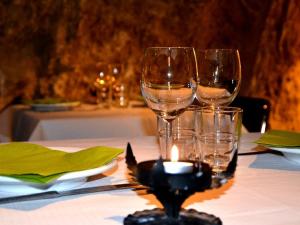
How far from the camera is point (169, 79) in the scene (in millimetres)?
916

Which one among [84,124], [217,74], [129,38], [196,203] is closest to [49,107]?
[84,124]

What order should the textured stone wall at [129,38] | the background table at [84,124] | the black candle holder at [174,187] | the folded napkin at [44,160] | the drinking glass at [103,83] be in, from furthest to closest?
the textured stone wall at [129,38] → the drinking glass at [103,83] → the background table at [84,124] → the folded napkin at [44,160] → the black candle holder at [174,187]

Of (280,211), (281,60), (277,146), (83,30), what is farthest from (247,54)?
(280,211)

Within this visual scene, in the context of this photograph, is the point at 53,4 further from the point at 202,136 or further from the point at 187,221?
the point at 187,221

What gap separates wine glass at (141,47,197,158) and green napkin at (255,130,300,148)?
246 millimetres

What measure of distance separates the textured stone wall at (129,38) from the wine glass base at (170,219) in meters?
2.95

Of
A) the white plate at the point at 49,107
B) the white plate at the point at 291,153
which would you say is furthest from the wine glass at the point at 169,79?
the white plate at the point at 49,107

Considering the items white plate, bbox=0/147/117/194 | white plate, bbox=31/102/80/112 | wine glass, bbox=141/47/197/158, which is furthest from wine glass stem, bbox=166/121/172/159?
white plate, bbox=31/102/80/112

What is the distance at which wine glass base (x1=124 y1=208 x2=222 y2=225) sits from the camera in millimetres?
587

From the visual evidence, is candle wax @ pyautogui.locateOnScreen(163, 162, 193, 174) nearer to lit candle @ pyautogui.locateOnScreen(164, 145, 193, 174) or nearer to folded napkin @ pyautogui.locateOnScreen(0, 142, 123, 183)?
lit candle @ pyautogui.locateOnScreen(164, 145, 193, 174)

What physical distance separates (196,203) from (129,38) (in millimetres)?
3064

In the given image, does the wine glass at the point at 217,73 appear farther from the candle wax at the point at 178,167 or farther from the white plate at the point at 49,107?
the white plate at the point at 49,107

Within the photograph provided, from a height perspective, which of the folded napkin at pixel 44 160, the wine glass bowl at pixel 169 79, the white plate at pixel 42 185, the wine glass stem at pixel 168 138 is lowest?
the white plate at pixel 42 185

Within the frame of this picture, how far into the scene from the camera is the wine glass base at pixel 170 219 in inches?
23.1
